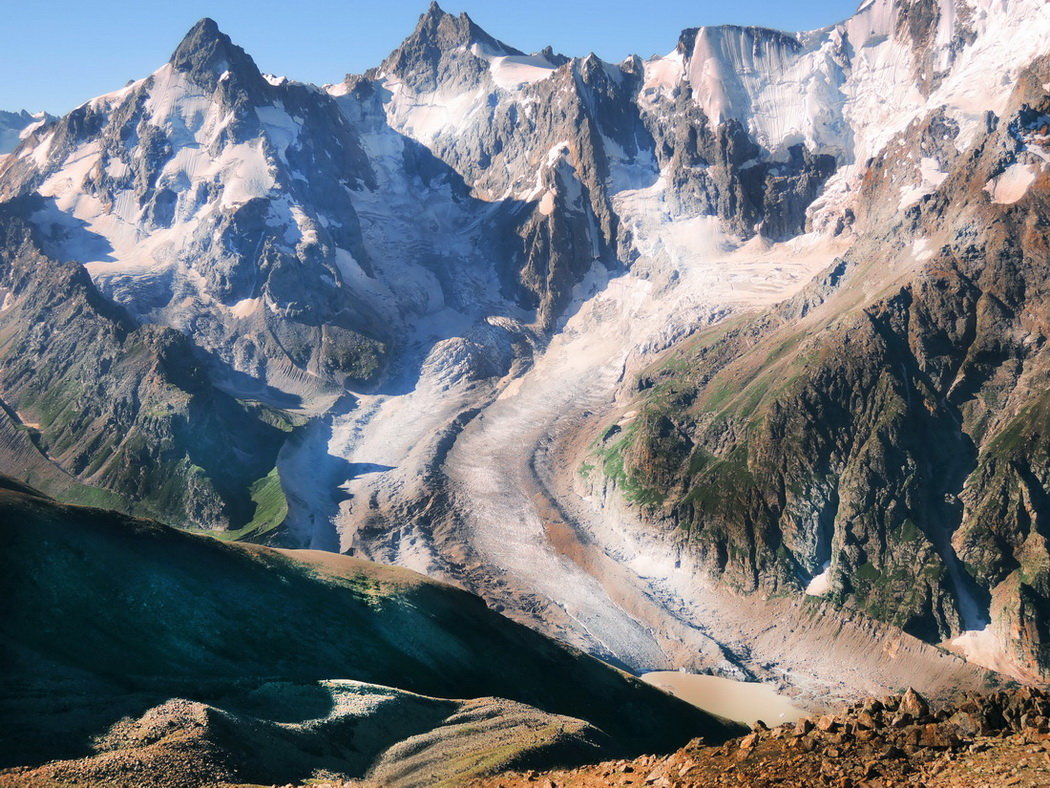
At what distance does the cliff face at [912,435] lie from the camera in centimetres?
14575

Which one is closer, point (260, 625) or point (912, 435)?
point (260, 625)

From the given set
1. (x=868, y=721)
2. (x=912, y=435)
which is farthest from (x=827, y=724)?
(x=912, y=435)

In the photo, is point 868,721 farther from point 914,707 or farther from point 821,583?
point 821,583

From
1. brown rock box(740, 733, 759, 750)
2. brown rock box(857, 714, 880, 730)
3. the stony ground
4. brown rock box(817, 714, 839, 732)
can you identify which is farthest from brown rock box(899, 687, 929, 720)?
brown rock box(740, 733, 759, 750)

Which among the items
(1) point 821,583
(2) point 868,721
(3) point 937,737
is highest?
(3) point 937,737

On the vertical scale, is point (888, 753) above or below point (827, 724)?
below

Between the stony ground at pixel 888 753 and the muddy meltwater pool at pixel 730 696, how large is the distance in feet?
290

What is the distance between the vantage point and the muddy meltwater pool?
128750 mm

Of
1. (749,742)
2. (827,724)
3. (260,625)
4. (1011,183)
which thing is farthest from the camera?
(1011,183)

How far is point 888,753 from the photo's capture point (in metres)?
37.8

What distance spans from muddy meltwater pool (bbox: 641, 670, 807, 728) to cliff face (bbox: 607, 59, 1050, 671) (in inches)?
916

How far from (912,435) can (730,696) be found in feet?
201

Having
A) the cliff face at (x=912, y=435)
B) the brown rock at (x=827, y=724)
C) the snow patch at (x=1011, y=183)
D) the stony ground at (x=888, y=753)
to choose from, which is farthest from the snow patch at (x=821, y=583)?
the brown rock at (x=827, y=724)

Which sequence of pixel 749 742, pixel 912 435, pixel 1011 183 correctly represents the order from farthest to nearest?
pixel 1011 183 < pixel 912 435 < pixel 749 742
